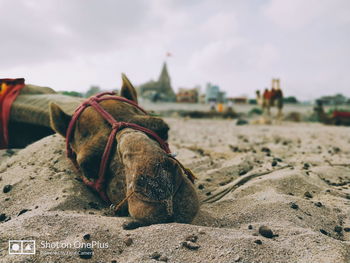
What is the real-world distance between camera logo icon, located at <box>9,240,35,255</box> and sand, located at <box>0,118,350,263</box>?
0.03 metres

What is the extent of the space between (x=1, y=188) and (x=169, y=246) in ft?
6.43

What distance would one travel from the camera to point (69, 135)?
2.90 metres

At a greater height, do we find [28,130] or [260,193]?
[28,130]

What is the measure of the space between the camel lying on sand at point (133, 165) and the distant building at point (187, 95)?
43.2m

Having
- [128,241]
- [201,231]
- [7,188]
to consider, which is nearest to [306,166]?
[201,231]

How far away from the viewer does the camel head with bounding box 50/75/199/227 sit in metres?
2.08

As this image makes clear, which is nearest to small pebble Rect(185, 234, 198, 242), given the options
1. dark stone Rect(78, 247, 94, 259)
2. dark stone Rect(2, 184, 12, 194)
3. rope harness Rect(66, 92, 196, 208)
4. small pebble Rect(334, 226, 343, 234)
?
rope harness Rect(66, 92, 196, 208)

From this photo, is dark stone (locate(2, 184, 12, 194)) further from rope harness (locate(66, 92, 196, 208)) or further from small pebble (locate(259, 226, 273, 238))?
small pebble (locate(259, 226, 273, 238))

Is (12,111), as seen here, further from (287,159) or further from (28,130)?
(287,159)

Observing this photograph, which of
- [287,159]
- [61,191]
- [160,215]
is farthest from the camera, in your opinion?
[287,159]

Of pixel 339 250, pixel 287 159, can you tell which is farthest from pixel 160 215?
pixel 287 159

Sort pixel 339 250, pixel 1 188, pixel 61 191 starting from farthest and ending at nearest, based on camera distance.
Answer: pixel 1 188 < pixel 61 191 < pixel 339 250

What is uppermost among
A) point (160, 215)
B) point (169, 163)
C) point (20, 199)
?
point (169, 163)

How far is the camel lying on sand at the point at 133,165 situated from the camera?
2.08 metres
